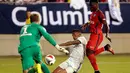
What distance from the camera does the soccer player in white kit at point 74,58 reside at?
1221 cm

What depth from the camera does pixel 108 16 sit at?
71.8 ft

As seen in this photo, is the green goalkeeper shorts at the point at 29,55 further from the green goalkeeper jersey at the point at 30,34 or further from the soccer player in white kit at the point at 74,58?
the soccer player in white kit at the point at 74,58

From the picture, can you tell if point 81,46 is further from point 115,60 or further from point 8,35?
point 8,35

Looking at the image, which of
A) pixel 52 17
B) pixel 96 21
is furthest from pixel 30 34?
pixel 52 17

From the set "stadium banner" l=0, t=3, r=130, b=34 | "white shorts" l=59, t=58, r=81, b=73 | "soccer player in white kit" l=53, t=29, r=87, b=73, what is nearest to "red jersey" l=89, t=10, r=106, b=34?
"soccer player in white kit" l=53, t=29, r=87, b=73

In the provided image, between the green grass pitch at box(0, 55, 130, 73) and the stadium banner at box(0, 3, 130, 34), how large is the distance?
56.6 inches

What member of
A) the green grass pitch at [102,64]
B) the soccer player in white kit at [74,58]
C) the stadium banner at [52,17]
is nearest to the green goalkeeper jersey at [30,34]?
the soccer player in white kit at [74,58]

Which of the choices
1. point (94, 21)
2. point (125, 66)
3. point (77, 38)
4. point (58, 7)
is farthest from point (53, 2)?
point (77, 38)

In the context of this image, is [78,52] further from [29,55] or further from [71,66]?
[29,55]

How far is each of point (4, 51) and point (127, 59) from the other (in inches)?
196

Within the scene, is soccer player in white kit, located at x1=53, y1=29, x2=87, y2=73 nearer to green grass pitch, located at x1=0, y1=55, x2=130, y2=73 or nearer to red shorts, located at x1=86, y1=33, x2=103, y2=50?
red shorts, located at x1=86, y1=33, x2=103, y2=50

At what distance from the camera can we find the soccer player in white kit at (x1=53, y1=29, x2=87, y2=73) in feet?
40.1

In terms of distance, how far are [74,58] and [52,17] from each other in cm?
912

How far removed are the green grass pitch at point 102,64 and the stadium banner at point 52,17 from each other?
1.44 metres
